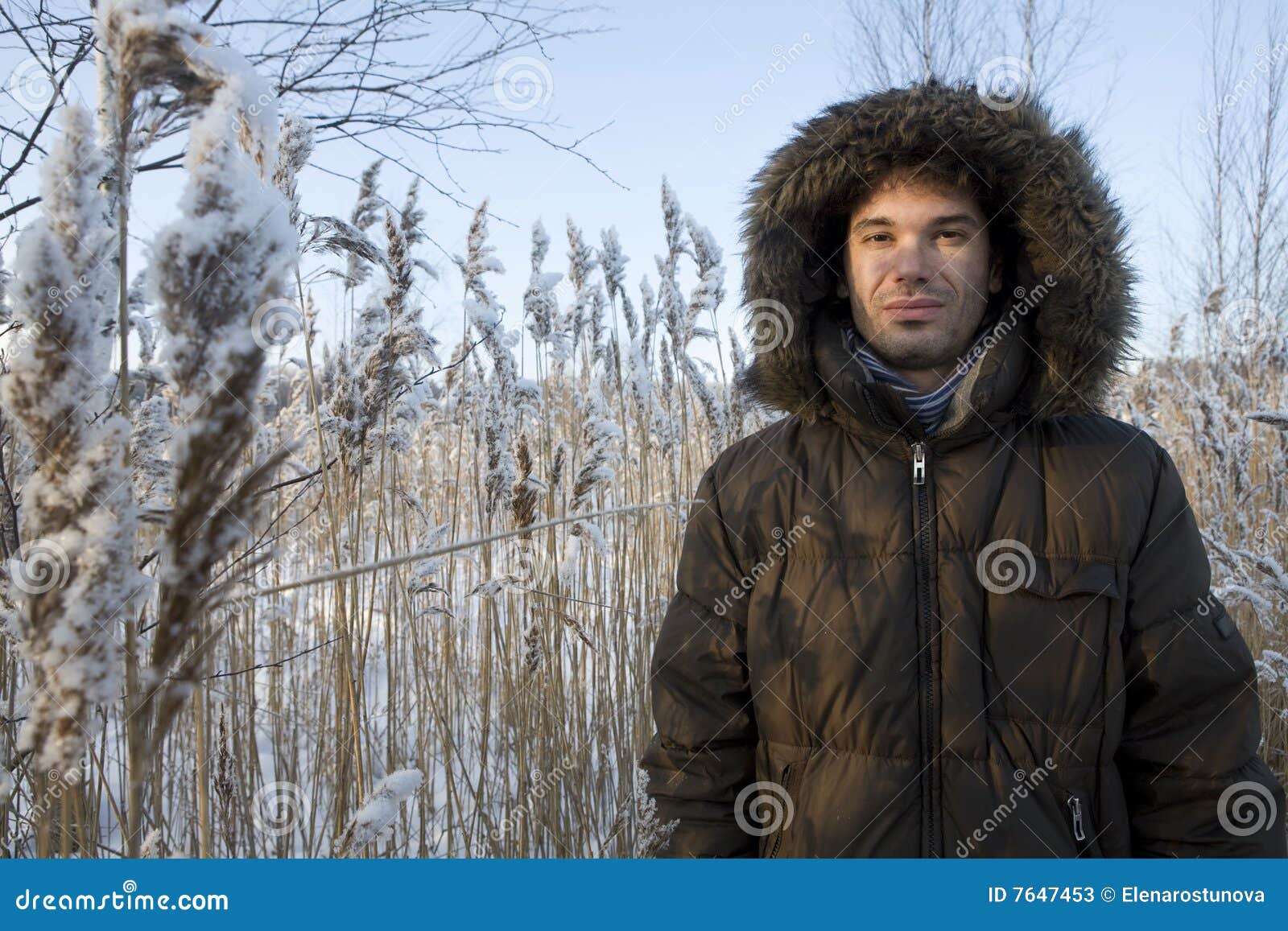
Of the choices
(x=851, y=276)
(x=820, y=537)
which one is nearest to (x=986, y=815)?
(x=820, y=537)

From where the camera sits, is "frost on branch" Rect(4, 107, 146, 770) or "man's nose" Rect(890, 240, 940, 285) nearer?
"frost on branch" Rect(4, 107, 146, 770)

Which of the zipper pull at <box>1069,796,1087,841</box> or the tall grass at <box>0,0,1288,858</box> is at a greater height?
the tall grass at <box>0,0,1288,858</box>

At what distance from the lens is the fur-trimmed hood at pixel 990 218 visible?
5.16 feet

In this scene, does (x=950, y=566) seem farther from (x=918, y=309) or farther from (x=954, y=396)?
(x=918, y=309)

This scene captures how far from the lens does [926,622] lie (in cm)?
139

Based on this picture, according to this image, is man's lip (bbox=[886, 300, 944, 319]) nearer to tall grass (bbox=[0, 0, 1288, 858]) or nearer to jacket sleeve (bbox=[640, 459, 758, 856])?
jacket sleeve (bbox=[640, 459, 758, 856])

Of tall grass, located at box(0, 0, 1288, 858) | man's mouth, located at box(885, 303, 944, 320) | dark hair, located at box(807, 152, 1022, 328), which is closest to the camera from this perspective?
tall grass, located at box(0, 0, 1288, 858)

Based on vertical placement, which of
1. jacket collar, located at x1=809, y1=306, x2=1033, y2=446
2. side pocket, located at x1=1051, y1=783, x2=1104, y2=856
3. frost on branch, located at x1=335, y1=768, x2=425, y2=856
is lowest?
side pocket, located at x1=1051, y1=783, x2=1104, y2=856

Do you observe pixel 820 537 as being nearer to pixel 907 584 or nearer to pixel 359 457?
pixel 907 584

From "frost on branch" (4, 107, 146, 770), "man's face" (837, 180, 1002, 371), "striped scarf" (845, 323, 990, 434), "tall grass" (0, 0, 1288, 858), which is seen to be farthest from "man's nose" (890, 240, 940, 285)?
"frost on branch" (4, 107, 146, 770)

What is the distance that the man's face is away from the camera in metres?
1.54

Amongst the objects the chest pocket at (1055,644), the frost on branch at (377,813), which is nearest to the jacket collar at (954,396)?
the chest pocket at (1055,644)

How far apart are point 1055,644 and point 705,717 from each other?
617 mm

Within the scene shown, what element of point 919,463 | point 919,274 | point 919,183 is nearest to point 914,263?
point 919,274
